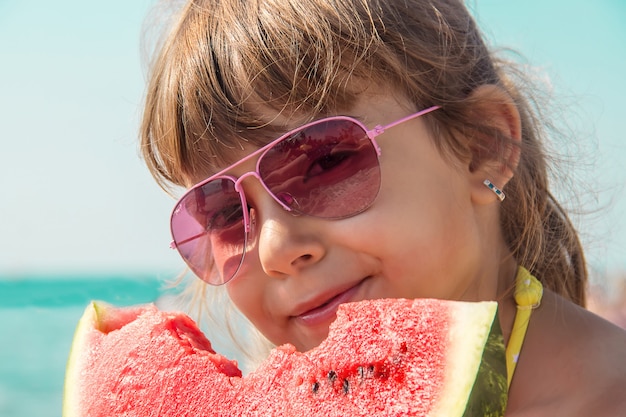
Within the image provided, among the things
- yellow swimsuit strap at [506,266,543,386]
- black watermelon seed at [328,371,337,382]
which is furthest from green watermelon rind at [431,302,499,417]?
yellow swimsuit strap at [506,266,543,386]

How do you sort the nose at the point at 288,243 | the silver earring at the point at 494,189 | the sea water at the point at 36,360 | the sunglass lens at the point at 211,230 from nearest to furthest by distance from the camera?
the nose at the point at 288,243, the sunglass lens at the point at 211,230, the silver earring at the point at 494,189, the sea water at the point at 36,360

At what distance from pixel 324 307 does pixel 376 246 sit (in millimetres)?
240

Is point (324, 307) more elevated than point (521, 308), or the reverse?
point (324, 307)

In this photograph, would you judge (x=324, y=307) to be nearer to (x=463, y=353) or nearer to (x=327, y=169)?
(x=327, y=169)

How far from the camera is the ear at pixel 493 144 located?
2.20 metres

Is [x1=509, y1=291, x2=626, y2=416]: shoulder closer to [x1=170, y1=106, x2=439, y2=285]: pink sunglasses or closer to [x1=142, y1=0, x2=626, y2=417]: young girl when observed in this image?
[x1=142, y1=0, x2=626, y2=417]: young girl

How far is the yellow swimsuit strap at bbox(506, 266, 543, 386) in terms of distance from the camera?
2.14 meters

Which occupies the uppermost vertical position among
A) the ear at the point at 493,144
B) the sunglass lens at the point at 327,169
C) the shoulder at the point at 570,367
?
the sunglass lens at the point at 327,169

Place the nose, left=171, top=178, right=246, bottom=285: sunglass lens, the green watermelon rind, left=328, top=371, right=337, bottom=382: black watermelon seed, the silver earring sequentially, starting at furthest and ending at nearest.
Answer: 1. the silver earring
2. left=171, top=178, right=246, bottom=285: sunglass lens
3. the nose
4. left=328, top=371, right=337, bottom=382: black watermelon seed
5. the green watermelon rind

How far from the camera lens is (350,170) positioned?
6.24 feet

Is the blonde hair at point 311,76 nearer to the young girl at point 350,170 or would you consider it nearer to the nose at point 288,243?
the young girl at point 350,170

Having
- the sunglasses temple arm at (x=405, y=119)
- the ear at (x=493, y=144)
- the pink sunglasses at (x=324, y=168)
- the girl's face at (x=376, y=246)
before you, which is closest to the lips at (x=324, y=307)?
the girl's face at (x=376, y=246)

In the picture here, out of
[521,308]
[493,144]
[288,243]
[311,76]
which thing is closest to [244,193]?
[288,243]

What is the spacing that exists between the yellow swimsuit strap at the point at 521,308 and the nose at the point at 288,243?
2.49 feet
